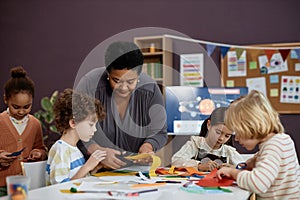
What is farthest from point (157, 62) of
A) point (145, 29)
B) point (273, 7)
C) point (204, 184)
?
point (204, 184)

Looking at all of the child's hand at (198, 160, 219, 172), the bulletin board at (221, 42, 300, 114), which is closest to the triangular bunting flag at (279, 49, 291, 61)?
the bulletin board at (221, 42, 300, 114)

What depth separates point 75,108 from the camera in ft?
5.91

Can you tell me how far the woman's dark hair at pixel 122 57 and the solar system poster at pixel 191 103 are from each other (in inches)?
71.3

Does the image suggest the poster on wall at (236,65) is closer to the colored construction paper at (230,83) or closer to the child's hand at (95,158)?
the colored construction paper at (230,83)

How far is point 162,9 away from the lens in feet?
14.2

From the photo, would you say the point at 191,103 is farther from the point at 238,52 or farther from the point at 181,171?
the point at 181,171

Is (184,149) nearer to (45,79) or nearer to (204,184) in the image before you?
(204,184)

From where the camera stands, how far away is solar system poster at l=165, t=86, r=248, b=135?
3662 mm

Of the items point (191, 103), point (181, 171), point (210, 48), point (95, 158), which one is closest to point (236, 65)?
point (210, 48)

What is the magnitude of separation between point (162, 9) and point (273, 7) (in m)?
1.17

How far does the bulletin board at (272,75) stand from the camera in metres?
3.81

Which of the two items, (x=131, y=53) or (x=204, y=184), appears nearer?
(x=204, y=184)

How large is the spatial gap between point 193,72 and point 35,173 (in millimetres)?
2657

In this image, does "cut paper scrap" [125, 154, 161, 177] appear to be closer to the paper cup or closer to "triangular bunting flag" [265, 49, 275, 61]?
the paper cup
